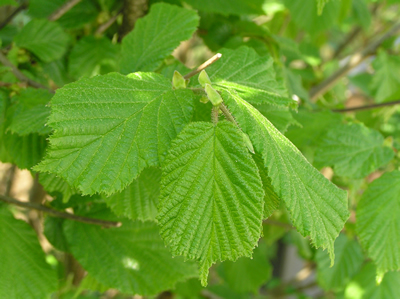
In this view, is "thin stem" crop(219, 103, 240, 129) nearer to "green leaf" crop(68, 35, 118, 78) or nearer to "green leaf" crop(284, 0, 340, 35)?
"green leaf" crop(68, 35, 118, 78)

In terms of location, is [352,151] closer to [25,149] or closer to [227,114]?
[227,114]

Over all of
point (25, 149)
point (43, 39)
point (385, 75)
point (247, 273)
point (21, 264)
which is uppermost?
point (43, 39)

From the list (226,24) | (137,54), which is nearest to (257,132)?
(137,54)

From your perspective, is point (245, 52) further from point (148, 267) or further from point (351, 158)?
point (148, 267)

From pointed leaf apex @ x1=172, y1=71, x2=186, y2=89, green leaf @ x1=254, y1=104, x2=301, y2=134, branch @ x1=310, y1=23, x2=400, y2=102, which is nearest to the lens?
pointed leaf apex @ x1=172, y1=71, x2=186, y2=89

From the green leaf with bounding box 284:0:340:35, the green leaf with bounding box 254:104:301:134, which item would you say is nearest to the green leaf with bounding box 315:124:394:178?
the green leaf with bounding box 254:104:301:134

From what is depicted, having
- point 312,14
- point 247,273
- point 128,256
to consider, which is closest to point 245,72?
point 128,256
